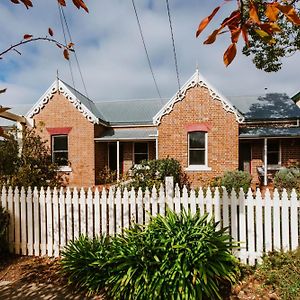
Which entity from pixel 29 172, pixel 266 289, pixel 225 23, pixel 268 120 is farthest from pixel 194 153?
pixel 225 23

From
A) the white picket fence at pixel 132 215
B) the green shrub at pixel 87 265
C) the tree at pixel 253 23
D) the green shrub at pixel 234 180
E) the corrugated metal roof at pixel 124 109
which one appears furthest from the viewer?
the corrugated metal roof at pixel 124 109

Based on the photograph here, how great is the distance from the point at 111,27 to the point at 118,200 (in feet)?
10.8

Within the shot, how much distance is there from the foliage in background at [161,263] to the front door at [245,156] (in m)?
12.2

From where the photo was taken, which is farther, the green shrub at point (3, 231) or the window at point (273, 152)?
the window at point (273, 152)

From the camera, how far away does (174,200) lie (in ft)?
15.6

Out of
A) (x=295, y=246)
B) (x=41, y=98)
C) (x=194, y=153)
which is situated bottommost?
(x=295, y=246)

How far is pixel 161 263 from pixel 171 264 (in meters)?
0.14

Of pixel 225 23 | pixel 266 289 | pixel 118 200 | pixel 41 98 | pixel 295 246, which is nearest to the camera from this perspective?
pixel 225 23

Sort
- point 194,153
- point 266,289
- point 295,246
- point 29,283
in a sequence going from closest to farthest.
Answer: point 266,289, point 29,283, point 295,246, point 194,153

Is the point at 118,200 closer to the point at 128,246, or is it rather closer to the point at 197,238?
the point at 128,246

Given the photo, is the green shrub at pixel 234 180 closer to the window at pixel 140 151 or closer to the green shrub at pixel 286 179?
the green shrub at pixel 286 179

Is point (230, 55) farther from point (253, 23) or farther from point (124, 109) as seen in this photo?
point (124, 109)

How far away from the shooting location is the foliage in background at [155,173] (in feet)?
28.8

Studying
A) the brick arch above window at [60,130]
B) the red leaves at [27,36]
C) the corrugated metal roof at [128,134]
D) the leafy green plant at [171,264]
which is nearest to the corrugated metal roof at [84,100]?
the corrugated metal roof at [128,134]
